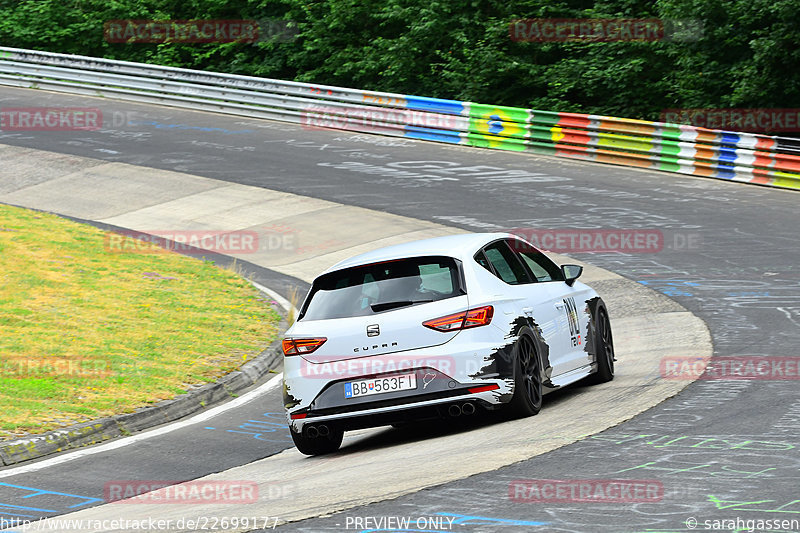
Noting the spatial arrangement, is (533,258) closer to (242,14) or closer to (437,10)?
(437,10)

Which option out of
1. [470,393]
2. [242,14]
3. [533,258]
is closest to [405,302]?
[470,393]

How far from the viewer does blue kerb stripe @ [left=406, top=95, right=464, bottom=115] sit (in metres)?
28.4

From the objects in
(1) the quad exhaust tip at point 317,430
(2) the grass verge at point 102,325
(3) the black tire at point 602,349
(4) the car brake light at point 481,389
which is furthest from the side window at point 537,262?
(2) the grass verge at point 102,325

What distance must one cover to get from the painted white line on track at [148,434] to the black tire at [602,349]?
147 inches

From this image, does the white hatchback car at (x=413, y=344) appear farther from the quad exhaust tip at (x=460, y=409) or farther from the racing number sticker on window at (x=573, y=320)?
the racing number sticker on window at (x=573, y=320)

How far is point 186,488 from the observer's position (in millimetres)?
8242

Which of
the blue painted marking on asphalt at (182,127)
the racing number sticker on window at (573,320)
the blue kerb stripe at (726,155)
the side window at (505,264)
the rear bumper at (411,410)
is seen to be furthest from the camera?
the blue painted marking on asphalt at (182,127)

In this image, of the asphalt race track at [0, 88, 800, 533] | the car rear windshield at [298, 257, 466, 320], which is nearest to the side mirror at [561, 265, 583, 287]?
the asphalt race track at [0, 88, 800, 533]

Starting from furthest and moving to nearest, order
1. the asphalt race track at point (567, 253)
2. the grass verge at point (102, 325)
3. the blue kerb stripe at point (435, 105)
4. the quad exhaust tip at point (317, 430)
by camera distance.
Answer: the blue kerb stripe at point (435, 105)
the grass verge at point (102, 325)
the quad exhaust tip at point (317, 430)
the asphalt race track at point (567, 253)

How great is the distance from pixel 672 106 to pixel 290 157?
10.3m

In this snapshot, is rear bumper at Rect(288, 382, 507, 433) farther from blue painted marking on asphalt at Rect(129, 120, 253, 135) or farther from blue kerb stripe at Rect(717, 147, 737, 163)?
blue painted marking on asphalt at Rect(129, 120, 253, 135)

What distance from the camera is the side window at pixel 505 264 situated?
9.45 meters

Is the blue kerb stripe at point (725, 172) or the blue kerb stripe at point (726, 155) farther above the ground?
the blue kerb stripe at point (726, 155)

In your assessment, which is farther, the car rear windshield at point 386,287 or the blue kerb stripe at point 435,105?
the blue kerb stripe at point 435,105
